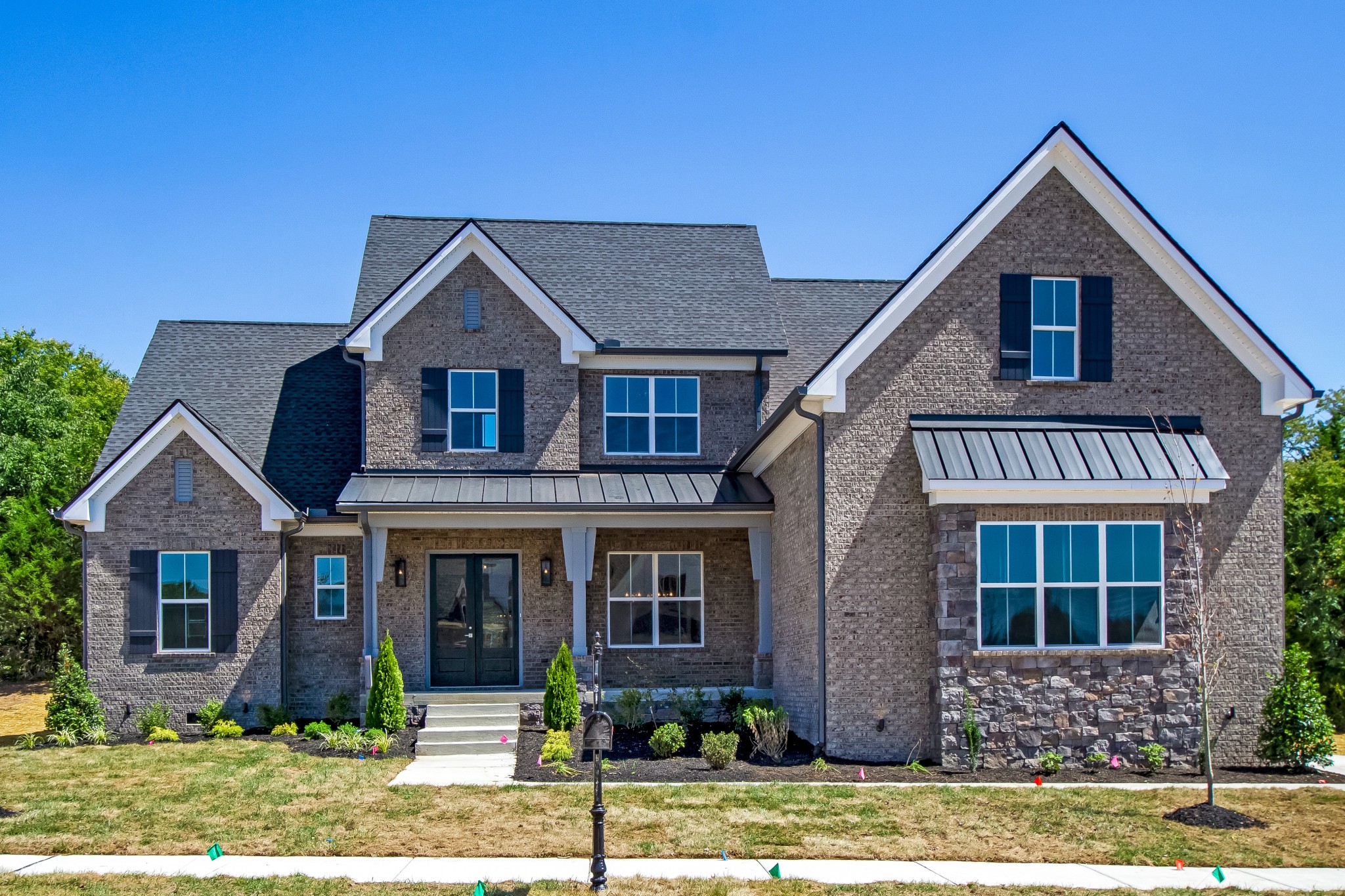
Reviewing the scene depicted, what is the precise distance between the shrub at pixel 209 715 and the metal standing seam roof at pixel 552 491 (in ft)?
12.6

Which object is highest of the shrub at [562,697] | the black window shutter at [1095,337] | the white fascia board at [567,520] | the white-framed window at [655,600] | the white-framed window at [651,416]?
the black window shutter at [1095,337]

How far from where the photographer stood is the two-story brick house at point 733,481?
14992 millimetres

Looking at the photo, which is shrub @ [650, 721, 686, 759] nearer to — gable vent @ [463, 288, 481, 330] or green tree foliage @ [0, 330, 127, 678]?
gable vent @ [463, 288, 481, 330]

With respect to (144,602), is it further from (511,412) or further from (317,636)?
(511,412)

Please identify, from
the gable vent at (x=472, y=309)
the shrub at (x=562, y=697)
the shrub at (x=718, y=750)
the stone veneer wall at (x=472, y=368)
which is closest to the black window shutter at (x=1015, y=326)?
the shrub at (x=718, y=750)

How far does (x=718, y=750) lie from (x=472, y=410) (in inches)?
310

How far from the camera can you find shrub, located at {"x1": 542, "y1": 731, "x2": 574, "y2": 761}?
15.1 m

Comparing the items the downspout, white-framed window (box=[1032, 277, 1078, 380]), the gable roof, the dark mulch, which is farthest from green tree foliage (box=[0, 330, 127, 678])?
the dark mulch

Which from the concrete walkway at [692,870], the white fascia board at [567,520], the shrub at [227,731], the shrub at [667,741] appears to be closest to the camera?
the concrete walkway at [692,870]

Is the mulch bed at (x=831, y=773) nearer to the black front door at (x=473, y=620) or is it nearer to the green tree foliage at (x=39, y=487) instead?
the black front door at (x=473, y=620)

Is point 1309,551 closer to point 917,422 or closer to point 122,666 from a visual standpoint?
point 917,422

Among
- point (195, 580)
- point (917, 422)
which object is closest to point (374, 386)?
point (195, 580)

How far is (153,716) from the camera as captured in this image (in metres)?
17.6

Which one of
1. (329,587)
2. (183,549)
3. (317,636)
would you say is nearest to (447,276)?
(329,587)
